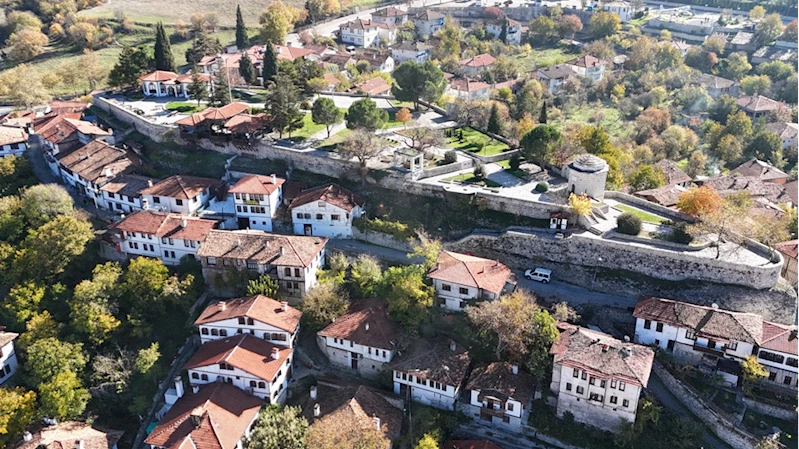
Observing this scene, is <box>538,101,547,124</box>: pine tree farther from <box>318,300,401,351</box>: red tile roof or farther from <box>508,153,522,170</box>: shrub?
<box>318,300,401,351</box>: red tile roof

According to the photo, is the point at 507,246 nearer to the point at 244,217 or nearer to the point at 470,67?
the point at 244,217

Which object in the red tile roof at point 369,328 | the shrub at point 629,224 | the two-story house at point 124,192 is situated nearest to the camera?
the red tile roof at point 369,328

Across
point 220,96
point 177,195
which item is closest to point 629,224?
point 177,195

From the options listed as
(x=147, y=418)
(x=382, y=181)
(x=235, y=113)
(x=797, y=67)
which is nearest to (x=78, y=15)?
(x=235, y=113)

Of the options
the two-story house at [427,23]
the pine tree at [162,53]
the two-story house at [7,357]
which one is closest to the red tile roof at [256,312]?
the two-story house at [7,357]

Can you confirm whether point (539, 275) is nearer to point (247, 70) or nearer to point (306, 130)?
point (306, 130)

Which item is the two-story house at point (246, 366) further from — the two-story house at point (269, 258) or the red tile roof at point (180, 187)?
the red tile roof at point (180, 187)

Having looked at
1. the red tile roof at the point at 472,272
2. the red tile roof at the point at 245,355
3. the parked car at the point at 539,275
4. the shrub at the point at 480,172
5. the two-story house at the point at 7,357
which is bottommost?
the two-story house at the point at 7,357
